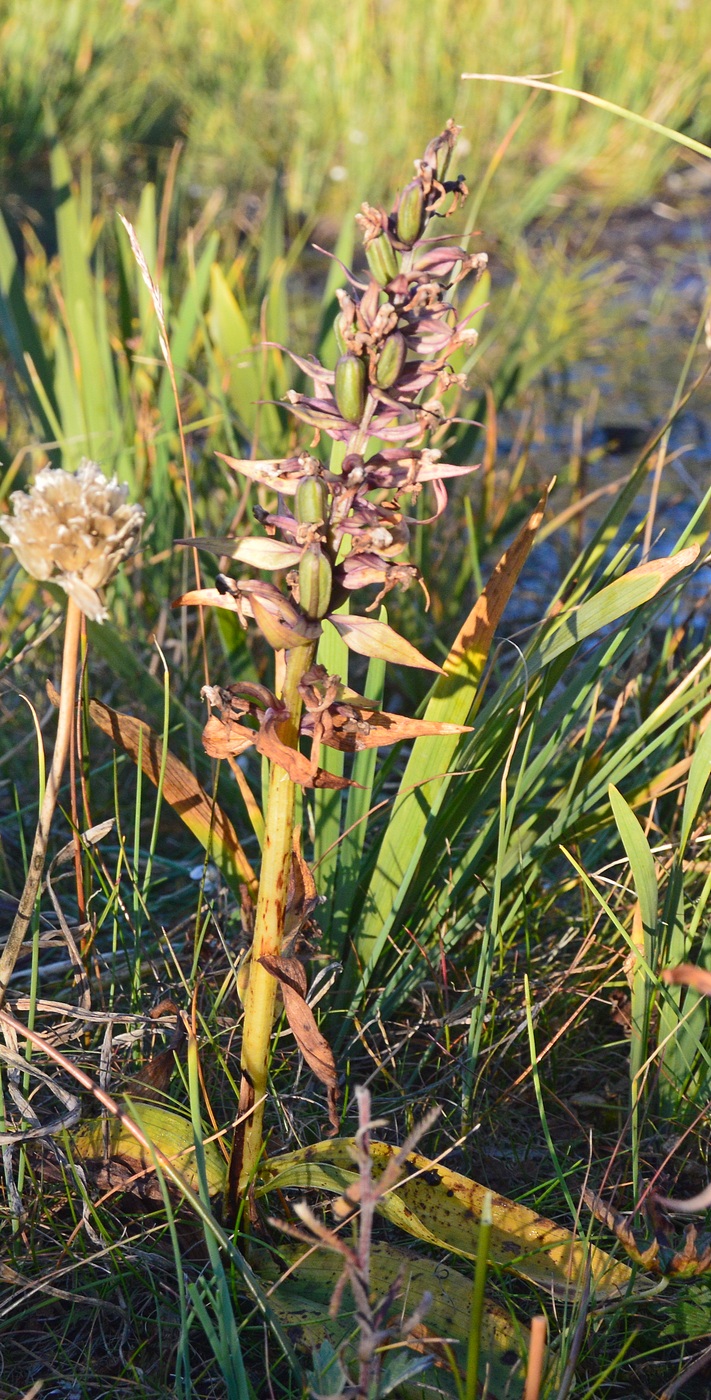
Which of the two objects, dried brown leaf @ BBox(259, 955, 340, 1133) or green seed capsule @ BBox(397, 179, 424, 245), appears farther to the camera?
dried brown leaf @ BBox(259, 955, 340, 1133)

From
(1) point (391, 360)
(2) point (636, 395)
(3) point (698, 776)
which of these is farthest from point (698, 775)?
(2) point (636, 395)

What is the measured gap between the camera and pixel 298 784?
0.74 metres

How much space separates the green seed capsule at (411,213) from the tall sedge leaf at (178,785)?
41 centimetres

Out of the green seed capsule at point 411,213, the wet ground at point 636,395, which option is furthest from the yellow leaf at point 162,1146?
the wet ground at point 636,395

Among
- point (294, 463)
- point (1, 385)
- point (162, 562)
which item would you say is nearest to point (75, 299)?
point (162, 562)

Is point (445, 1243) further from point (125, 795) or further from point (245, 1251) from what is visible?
point (125, 795)

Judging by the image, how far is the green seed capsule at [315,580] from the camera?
657 millimetres

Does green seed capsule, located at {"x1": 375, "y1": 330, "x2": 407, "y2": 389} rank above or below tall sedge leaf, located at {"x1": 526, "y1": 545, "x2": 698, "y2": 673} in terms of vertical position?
above

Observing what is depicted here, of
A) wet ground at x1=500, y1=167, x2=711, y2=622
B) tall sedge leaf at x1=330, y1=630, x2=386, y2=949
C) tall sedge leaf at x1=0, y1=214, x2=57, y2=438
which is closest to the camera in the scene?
tall sedge leaf at x1=330, y1=630, x2=386, y2=949

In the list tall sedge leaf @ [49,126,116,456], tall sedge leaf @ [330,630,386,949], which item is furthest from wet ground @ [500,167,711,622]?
tall sedge leaf @ [330,630,386,949]

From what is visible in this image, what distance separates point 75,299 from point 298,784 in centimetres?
131

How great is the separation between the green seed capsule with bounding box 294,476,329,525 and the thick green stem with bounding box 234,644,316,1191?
9 cm

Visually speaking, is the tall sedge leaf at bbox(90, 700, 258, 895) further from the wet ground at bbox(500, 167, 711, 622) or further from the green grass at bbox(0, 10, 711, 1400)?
the wet ground at bbox(500, 167, 711, 622)

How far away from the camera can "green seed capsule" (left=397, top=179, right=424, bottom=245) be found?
642 mm
